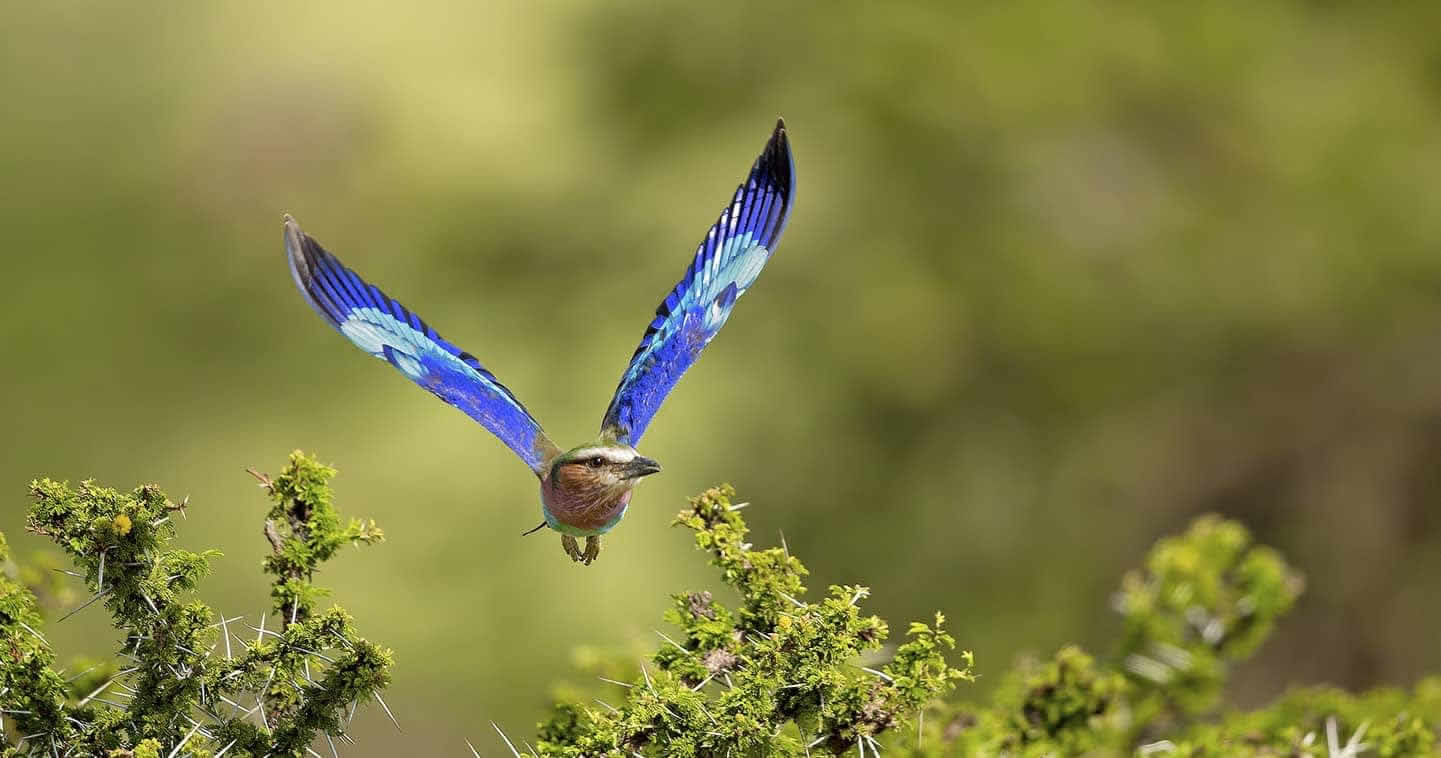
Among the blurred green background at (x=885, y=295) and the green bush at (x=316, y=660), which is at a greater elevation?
the blurred green background at (x=885, y=295)

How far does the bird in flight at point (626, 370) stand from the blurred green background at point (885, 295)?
550 cm

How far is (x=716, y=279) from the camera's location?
246cm

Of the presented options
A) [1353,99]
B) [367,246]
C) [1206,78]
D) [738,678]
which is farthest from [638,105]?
[738,678]

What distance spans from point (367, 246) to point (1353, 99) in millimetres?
5640

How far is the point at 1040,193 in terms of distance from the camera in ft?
29.6

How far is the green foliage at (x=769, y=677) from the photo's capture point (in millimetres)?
1936

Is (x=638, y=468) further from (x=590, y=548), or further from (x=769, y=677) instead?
(x=769, y=677)

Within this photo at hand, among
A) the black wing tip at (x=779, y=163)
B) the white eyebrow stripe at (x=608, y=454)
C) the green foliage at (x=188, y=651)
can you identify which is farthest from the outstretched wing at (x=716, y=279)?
the green foliage at (x=188, y=651)

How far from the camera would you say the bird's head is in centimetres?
185

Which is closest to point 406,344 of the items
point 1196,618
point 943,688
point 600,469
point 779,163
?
point 600,469

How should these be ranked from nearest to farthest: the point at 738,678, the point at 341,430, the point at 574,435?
the point at 738,678, the point at 574,435, the point at 341,430

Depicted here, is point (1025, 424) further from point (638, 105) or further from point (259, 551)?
point (259, 551)

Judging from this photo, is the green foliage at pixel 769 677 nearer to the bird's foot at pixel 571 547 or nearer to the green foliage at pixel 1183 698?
the bird's foot at pixel 571 547

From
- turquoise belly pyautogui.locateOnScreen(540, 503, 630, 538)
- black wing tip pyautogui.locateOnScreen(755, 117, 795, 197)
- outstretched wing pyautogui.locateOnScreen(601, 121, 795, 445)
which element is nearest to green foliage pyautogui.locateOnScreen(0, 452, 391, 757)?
turquoise belly pyautogui.locateOnScreen(540, 503, 630, 538)
